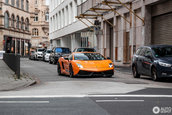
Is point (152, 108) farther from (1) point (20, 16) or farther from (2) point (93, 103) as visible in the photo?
(1) point (20, 16)

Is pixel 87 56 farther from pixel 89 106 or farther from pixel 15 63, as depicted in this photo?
pixel 89 106

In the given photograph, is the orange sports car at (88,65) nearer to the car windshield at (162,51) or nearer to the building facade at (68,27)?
the car windshield at (162,51)

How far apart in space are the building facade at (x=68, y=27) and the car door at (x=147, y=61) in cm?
2612

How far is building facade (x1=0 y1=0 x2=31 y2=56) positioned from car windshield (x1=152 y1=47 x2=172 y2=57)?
189 ft

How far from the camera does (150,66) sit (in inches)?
643

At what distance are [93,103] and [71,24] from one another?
45.2 m

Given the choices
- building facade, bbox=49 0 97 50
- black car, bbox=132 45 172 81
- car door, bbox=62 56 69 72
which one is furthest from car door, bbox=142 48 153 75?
building facade, bbox=49 0 97 50

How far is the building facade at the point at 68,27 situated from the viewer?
47753mm

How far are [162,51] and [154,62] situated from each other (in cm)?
103

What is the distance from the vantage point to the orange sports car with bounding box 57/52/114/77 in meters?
17.4

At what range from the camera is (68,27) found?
55719 mm

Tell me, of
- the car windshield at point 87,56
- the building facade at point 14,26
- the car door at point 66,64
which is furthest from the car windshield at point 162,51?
the building facade at point 14,26

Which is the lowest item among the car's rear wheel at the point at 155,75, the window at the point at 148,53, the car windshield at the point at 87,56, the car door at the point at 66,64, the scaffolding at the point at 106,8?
the car's rear wheel at the point at 155,75

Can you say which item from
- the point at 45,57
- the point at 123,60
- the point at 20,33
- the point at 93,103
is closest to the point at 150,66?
the point at 93,103
